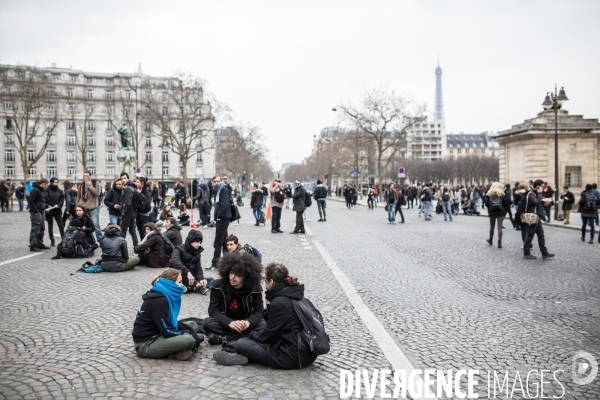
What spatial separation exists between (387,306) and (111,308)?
3790mm

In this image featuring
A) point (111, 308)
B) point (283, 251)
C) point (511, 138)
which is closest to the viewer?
point (111, 308)

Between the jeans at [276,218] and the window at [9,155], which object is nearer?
the jeans at [276,218]

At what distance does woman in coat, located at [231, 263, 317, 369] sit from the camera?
4.71 metres

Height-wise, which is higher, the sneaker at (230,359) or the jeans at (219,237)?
the jeans at (219,237)

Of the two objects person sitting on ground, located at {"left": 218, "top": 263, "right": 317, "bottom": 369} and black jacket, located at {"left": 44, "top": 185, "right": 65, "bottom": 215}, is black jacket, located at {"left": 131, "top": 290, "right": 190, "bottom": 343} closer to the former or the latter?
person sitting on ground, located at {"left": 218, "top": 263, "right": 317, "bottom": 369}

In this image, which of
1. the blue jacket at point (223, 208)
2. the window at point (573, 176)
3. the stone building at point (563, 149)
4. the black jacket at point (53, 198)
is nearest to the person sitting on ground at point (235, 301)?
the blue jacket at point (223, 208)

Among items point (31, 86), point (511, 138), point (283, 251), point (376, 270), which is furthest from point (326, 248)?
point (31, 86)

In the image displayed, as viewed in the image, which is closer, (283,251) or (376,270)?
(376,270)

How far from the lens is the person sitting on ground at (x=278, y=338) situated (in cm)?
472

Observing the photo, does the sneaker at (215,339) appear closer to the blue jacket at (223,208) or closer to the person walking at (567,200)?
the blue jacket at (223,208)

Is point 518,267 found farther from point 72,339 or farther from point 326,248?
point 72,339

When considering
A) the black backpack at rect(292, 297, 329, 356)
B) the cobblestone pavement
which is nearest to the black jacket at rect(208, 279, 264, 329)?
the cobblestone pavement

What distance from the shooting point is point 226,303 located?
553cm

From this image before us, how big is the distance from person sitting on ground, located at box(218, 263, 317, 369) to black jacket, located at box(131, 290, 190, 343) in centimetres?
57
